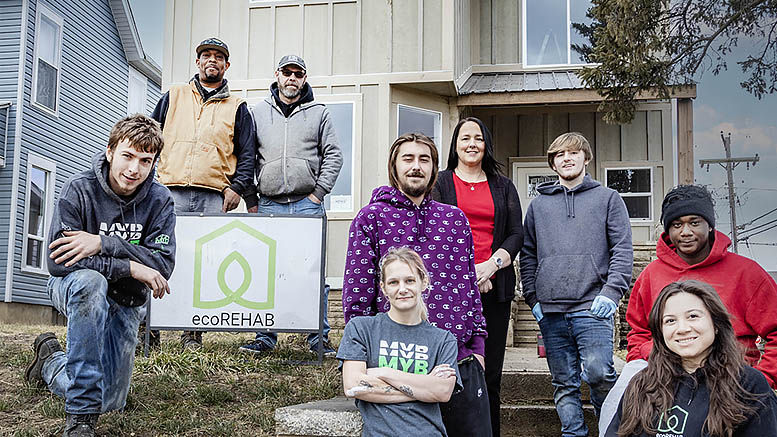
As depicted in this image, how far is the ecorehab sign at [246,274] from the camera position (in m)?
5.58

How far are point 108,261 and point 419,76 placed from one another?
744 centimetres

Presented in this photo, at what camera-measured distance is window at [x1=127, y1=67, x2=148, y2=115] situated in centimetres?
2017

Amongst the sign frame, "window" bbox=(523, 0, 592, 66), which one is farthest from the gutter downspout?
the sign frame

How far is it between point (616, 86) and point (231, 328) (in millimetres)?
6346

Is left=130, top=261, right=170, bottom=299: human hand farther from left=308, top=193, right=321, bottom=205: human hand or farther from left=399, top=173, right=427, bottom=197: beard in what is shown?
left=308, top=193, right=321, bottom=205: human hand

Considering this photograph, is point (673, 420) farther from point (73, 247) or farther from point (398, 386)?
point (73, 247)

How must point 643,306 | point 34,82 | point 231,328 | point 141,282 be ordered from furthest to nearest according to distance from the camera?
point 34,82 < point 231,328 < point 141,282 < point 643,306

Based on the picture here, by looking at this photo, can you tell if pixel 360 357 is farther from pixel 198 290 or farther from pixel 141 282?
pixel 198 290

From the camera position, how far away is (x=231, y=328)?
218 inches

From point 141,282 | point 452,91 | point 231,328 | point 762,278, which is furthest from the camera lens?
point 452,91

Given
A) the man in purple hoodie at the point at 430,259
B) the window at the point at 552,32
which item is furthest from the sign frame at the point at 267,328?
the window at the point at 552,32

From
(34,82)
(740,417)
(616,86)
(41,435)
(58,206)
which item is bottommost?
(41,435)

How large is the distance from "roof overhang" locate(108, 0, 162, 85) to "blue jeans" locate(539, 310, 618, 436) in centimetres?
1768

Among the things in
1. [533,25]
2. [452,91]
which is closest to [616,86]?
[452,91]
